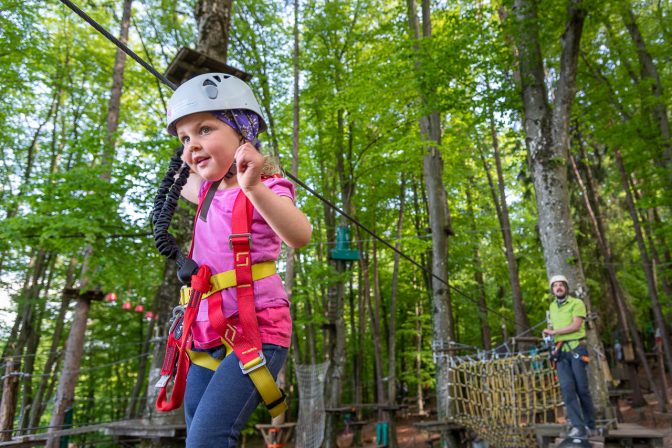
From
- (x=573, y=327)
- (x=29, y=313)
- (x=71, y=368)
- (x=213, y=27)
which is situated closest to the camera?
(x=213, y=27)

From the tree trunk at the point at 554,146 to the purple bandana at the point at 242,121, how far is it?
6560mm

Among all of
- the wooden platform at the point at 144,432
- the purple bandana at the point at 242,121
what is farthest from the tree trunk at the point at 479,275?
the purple bandana at the point at 242,121

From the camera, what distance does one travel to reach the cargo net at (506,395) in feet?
22.8

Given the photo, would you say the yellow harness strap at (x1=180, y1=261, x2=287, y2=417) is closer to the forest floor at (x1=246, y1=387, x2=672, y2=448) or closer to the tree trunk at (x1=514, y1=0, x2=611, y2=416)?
the tree trunk at (x1=514, y1=0, x2=611, y2=416)

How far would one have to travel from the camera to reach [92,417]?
22.2m

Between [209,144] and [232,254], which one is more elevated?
[209,144]

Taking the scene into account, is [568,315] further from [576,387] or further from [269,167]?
A: [269,167]

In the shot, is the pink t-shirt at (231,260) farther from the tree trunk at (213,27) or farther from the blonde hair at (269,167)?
the tree trunk at (213,27)

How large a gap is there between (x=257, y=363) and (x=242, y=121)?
781 mm

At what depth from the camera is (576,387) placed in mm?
5602

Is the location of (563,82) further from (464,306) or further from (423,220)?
Answer: (464,306)

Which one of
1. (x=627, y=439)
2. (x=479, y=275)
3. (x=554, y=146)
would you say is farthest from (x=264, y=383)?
(x=479, y=275)

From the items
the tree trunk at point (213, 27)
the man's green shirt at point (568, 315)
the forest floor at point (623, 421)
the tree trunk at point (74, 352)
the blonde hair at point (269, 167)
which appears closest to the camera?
the blonde hair at point (269, 167)

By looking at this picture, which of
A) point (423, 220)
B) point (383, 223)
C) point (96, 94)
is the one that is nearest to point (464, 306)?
point (423, 220)
